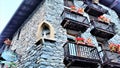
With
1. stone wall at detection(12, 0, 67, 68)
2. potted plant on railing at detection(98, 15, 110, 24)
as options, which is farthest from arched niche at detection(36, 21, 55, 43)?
potted plant on railing at detection(98, 15, 110, 24)

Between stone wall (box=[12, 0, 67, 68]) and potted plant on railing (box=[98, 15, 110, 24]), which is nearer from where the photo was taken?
stone wall (box=[12, 0, 67, 68])

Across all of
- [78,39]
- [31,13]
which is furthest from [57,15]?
[31,13]

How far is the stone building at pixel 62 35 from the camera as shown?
8.84m

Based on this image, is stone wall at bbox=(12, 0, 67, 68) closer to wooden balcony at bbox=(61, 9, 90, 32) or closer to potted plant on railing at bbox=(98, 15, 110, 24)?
wooden balcony at bbox=(61, 9, 90, 32)

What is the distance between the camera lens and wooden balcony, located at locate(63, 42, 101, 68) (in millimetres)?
8664

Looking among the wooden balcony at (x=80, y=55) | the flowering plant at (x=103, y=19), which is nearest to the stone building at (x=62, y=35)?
the wooden balcony at (x=80, y=55)

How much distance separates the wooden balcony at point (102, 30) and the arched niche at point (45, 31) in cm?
361

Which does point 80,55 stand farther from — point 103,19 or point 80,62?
point 103,19

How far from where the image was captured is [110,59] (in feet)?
32.6

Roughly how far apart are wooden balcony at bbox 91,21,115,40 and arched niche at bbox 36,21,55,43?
11.8 ft

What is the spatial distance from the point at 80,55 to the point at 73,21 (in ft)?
8.14

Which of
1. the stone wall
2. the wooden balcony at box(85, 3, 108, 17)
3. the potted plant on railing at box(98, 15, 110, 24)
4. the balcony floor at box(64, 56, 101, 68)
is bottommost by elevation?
the balcony floor at box(64, 56, 101, 68)

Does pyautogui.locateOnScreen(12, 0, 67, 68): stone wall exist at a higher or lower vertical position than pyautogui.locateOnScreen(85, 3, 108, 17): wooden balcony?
lower

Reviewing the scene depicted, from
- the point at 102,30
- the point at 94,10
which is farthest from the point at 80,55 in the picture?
the point at 94,10
